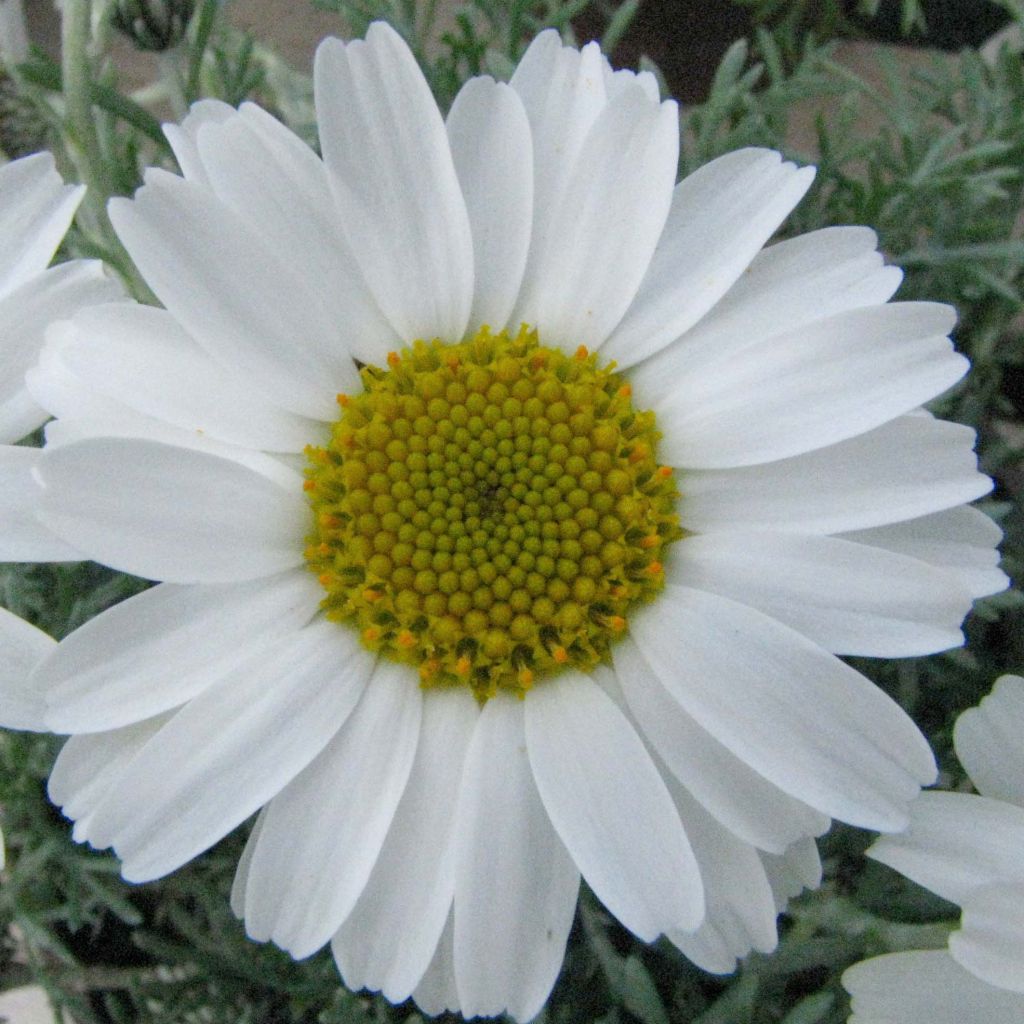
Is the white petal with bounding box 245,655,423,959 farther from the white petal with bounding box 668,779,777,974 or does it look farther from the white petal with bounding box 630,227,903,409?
the white petal with bounding box 630,227,903,409

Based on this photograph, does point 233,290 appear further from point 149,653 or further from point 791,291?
point 791,291

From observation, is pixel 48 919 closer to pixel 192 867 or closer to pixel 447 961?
pixel 192 867

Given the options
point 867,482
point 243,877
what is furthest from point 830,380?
point 243,877

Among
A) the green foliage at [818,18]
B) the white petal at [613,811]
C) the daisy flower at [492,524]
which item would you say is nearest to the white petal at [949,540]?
the daisy flower at [492,524]

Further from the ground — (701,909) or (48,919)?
(701,909)

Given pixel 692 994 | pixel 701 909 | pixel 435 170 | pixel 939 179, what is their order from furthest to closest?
pixel 939 179 < pixel 692 994 < pixel 435 170 < pixel 701 909

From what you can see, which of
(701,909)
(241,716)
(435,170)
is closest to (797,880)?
(701,909)
